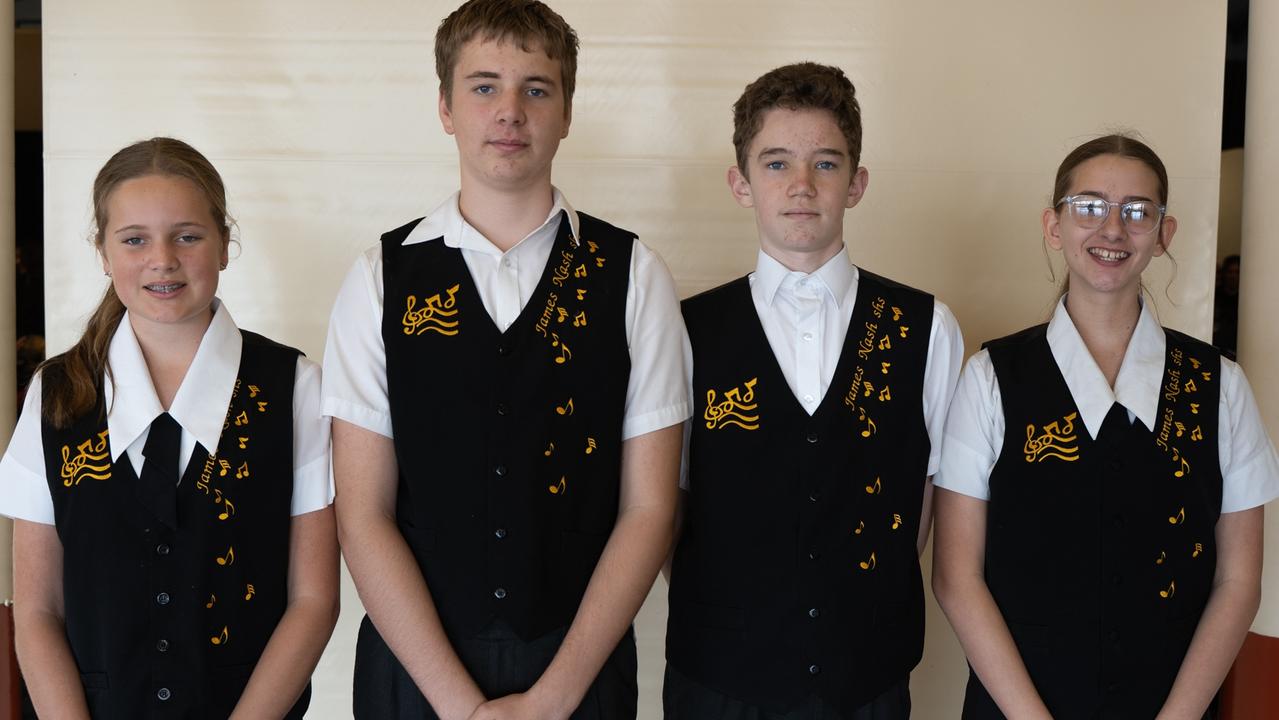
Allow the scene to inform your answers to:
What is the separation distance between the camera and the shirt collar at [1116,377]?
209cm

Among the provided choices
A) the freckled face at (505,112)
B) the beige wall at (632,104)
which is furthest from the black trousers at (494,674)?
the beige wall at (632,104)

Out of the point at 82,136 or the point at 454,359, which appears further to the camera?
the point at 82,136

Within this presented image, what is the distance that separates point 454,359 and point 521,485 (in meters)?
0.25

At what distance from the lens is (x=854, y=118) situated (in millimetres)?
2238

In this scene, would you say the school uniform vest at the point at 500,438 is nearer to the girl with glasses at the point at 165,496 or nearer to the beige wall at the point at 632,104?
the girl with glasses at the point at 165,496

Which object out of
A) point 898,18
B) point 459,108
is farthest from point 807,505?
point 898,18

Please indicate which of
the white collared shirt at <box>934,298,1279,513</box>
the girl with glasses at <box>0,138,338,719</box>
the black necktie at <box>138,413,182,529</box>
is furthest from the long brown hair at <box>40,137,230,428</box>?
the white collared shirt at <box>934,298,1279,513</box>

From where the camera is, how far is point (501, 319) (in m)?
1.98

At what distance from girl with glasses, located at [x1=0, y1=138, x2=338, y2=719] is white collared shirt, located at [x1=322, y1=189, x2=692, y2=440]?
0.43 feet

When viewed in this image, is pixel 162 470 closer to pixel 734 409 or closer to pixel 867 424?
pixel 734 409

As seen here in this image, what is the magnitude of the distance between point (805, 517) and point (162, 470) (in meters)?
1.11

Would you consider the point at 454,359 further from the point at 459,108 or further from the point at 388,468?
the point at 459,108

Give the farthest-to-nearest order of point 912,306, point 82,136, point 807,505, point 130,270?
1. point 82,136
2. point 912,306
3. point 807,505
4. point 130,270

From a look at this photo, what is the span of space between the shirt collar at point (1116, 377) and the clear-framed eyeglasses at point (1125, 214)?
0.17 meters
